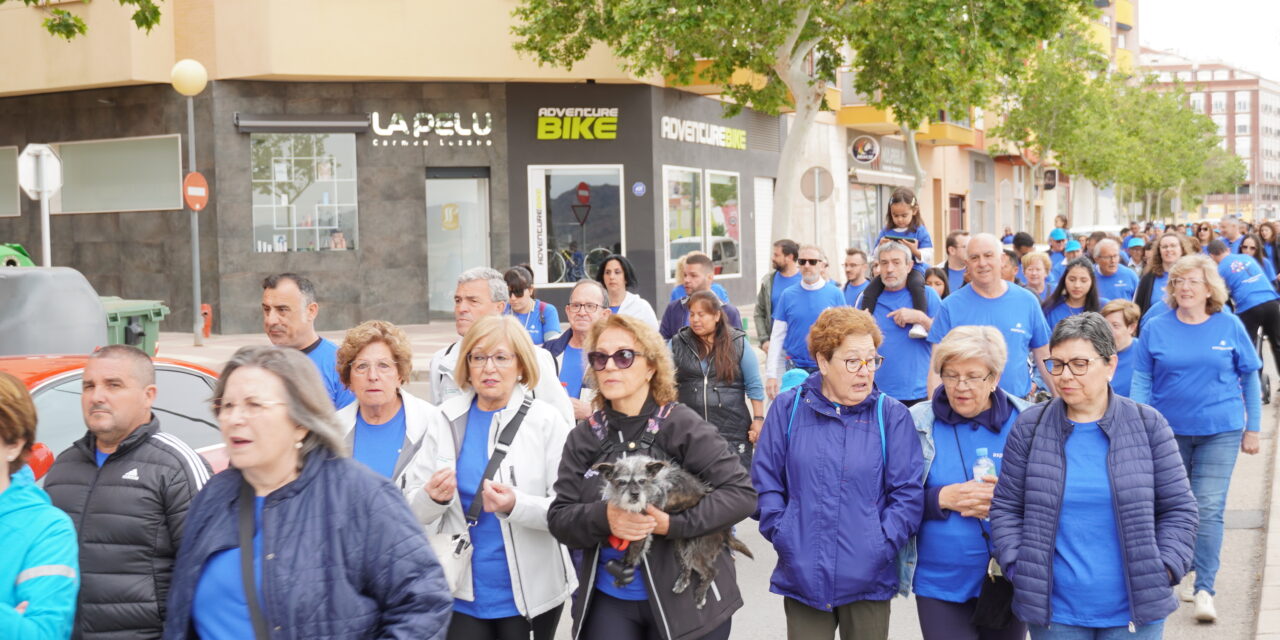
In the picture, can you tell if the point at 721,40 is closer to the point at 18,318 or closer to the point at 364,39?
the point at 364,39

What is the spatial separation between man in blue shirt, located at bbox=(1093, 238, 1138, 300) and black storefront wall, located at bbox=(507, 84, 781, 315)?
15.3 metres

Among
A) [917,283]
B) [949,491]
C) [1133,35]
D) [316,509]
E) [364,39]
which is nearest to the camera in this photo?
[316,509]

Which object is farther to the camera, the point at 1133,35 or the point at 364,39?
the point at 1133,35

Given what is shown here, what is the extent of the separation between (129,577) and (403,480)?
1.10 metres

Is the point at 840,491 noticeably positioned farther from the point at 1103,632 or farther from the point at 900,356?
the point at 900,356

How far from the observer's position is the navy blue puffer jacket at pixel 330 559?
9.59 feet

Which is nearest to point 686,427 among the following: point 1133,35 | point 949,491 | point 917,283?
point 949,491

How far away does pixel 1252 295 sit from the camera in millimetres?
12586

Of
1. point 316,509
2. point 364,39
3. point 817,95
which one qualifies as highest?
point 364,39

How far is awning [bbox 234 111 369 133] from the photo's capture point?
24312 millimetres

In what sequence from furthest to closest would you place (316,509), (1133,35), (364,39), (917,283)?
(1133,35) < (364,39) < (917,283) < (316,509)

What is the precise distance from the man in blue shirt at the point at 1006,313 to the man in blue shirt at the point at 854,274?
3297 millimetres

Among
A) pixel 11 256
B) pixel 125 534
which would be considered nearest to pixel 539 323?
pixel 125 534

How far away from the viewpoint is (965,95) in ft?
84.6
